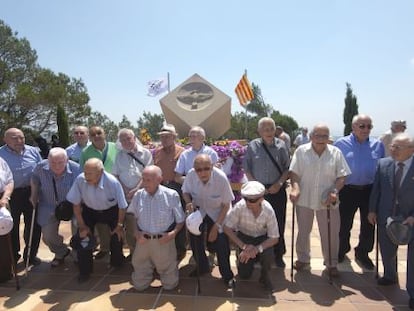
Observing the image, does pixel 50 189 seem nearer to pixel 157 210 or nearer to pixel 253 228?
pixel 157 210

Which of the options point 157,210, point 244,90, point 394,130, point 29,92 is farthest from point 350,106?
point 157,210

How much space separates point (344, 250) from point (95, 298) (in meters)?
2.76

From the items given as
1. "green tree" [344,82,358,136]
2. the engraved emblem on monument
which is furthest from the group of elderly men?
"green tree" [344,82,358,136]

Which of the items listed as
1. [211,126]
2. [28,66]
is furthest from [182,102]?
[28,66]

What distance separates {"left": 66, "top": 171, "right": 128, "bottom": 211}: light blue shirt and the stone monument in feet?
16.7

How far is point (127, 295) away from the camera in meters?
3.11

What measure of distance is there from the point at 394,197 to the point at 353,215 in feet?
2.76

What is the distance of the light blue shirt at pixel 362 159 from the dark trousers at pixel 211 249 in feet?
5.14

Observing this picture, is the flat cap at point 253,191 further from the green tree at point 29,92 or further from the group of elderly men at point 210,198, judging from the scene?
the green tree at point 29,92

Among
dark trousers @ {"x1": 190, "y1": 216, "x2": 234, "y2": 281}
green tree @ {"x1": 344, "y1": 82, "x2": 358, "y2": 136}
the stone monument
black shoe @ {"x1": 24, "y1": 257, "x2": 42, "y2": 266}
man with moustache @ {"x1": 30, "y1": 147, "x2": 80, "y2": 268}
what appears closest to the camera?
dark trousers @ {"x1": 190, "y1": 216, "x2": 234, "y2": 281}

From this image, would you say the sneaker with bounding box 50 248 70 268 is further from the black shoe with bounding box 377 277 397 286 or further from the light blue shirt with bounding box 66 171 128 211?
the black shoe with bounding box 377 277 397 286

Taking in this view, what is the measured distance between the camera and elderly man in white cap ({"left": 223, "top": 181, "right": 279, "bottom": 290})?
3059 mm

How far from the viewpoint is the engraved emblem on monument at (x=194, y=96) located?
8602mm

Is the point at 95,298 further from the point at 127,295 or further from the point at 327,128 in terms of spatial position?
the point at 327,128
